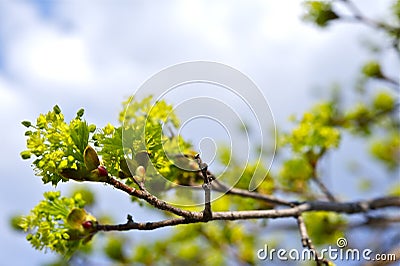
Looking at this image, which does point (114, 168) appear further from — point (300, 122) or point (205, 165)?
point (300, 122)

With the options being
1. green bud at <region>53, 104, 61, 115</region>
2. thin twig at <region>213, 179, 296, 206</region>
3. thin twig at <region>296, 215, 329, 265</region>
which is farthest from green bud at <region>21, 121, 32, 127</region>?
thin twig at <region>296, 215, 329, 265</region>

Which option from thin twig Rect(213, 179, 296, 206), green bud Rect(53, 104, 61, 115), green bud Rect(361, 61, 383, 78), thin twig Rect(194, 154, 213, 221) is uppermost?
green bud Rect(361, 61, 383, 78)

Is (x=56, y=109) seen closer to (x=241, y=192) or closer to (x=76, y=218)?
(x=76, y=218)

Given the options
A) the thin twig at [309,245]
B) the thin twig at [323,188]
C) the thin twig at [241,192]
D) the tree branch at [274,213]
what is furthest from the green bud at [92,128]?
the thin twig at [323,188]

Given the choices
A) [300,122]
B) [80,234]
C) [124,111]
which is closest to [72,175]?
[80,234]

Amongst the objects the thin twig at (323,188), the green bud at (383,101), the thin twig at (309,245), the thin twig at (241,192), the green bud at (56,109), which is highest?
the green bud at (383,101)

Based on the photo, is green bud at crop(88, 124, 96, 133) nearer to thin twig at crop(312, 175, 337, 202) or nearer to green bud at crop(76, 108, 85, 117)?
green bud at crop(76, 108, 85, 117)

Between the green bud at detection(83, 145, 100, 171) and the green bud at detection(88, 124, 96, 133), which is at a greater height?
the green bud at detection(88, 124, 96, 133)

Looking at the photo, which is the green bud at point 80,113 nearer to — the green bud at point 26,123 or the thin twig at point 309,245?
the green bud at point 26,123

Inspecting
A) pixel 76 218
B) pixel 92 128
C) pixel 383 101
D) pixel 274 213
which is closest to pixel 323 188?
pixel 274 213

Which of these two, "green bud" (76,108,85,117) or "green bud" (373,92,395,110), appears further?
"green bud" (373,92,395,110)

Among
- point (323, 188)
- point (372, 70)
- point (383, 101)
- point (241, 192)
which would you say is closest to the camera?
point (241, 192)

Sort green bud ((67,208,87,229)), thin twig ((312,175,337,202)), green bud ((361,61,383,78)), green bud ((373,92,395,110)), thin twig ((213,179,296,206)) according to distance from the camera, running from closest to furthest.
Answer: green bud ((67,208,87,229)), thin twig ((213,179,296,206)), thin twig ((312,175,337,202)), green bud ((361,61,383,78)), green bud ((373,92,395,110))

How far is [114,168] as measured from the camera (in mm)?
1174
